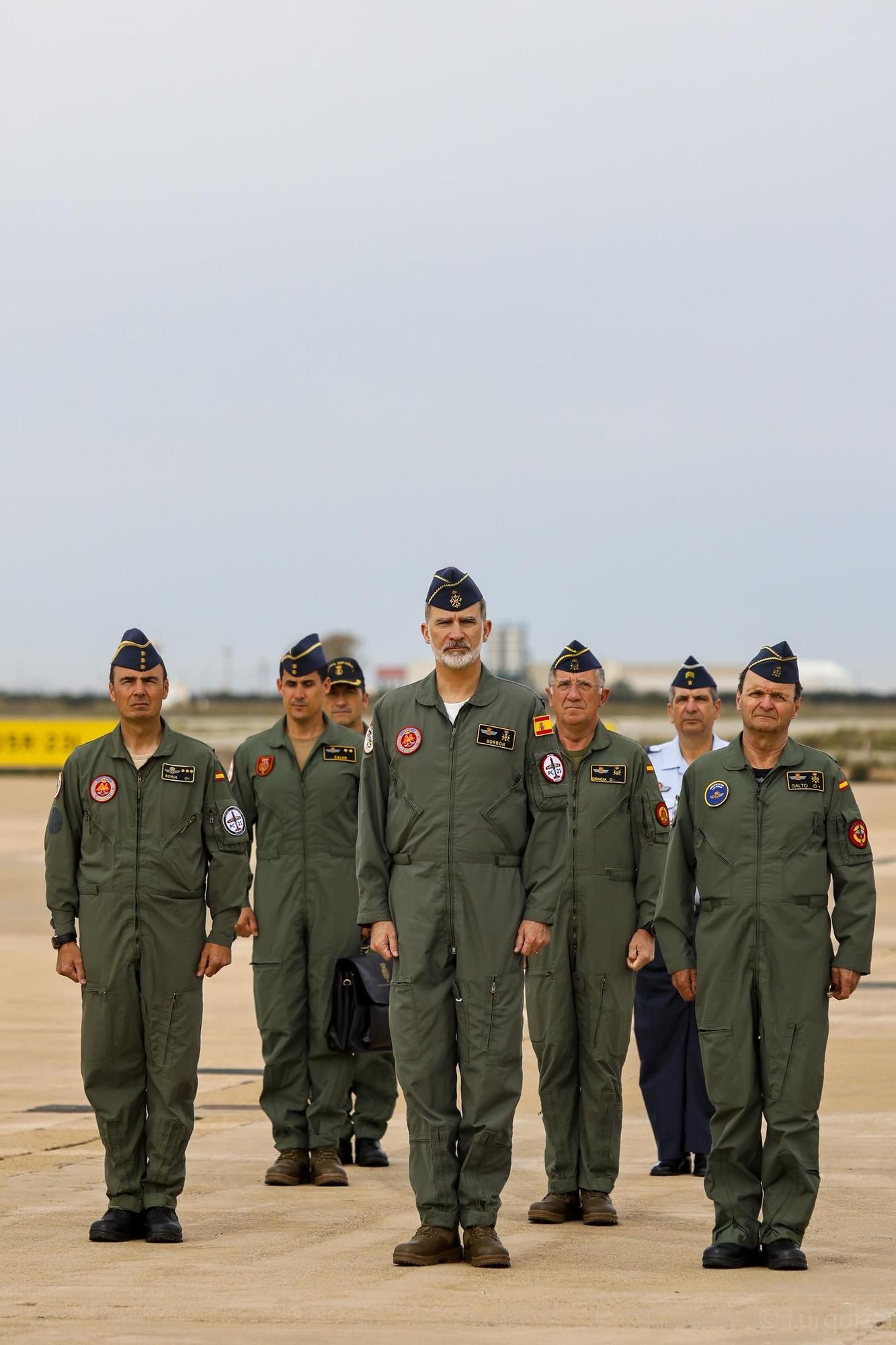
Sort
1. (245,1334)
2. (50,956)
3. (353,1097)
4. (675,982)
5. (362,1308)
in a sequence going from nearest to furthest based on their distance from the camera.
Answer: (245,1334), (362,1308), (675,982), (353,1097), (50,956)

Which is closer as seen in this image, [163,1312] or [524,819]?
[163,1312]

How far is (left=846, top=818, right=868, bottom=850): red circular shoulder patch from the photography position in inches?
268

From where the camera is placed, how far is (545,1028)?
25.6ft

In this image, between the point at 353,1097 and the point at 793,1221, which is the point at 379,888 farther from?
the point at 353,1097

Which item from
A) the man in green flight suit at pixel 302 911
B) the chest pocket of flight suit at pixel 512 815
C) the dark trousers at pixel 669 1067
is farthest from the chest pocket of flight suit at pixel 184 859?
the dark trousers at pixel 669 1067

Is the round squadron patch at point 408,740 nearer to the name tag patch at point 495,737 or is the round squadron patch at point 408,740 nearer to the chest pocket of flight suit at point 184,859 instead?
the name tag patch at point 495,737

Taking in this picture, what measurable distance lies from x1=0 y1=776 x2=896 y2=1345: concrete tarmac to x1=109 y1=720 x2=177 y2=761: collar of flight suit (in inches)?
68.0

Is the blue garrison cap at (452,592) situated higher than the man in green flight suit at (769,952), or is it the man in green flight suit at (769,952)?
the blue garrison cap at (452,592)

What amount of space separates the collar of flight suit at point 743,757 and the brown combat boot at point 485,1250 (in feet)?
5.78

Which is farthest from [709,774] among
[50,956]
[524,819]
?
[50,956]

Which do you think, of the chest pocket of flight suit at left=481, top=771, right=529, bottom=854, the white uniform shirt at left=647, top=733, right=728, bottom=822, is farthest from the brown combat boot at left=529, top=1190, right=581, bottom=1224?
the white uniform shirt at left=647, top=733, right=728, bottom=822

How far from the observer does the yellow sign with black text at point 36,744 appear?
44031 millimetres

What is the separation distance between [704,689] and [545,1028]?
2100 mm

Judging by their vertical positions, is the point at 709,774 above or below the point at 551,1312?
above
